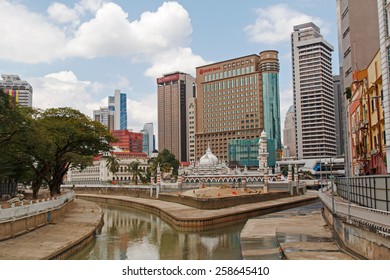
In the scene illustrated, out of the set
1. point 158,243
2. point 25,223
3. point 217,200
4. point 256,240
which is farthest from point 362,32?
point 25,223

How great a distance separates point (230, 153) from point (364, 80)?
141 meters

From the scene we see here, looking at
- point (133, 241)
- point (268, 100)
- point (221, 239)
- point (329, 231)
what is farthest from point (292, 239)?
point (268, 100)

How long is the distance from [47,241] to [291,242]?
18.6 meters

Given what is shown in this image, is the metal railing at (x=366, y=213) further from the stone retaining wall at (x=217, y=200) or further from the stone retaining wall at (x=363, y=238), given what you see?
the stone retaining wall at (x=217, y=200)

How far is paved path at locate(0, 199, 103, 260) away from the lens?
25.8m

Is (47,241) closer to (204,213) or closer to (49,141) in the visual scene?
(49,141)

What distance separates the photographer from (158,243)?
38.4 m

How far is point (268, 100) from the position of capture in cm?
18888

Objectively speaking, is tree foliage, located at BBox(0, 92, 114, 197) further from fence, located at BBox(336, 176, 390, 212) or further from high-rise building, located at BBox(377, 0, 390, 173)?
high-rise building, located at BBox(377, 0, 390, 173)

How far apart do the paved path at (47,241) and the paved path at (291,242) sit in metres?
13.3

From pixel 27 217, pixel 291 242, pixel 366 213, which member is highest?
pixel 366 213

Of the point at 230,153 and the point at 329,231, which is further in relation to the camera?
the point at 230,153

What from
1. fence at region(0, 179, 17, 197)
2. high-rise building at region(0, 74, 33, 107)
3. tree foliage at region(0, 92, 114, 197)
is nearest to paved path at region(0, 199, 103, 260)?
tree foliage at region(0, 92, 114, 197)
